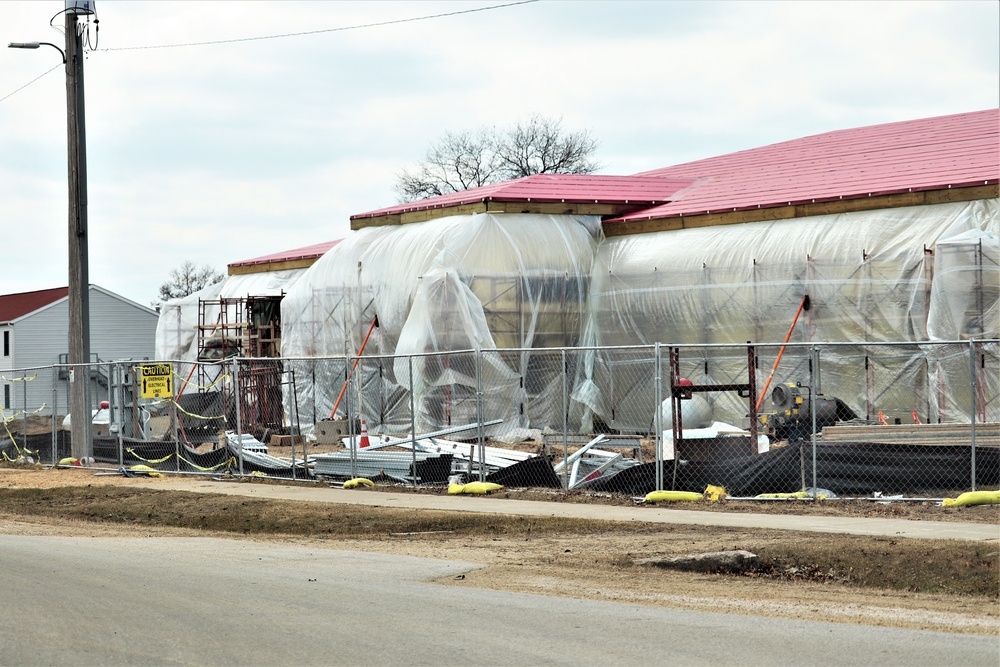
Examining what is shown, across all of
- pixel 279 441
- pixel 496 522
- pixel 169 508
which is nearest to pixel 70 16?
pixel 279 441

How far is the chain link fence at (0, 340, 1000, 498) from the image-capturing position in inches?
622

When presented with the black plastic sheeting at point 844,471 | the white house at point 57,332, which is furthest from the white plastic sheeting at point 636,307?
the white house at point 57,332

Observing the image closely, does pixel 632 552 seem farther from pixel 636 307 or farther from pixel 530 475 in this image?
pixel 636 307

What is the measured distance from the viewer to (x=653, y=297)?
29859mm

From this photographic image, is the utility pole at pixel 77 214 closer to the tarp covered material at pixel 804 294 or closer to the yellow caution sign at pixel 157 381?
the yellow caution sign at pixel 157 381

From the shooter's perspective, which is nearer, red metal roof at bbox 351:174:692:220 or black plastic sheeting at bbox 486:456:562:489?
black plastic sheeting at bbox 486:456:562:489

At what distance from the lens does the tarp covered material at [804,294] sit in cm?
2516

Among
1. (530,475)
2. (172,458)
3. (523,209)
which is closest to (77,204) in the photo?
(172,458)

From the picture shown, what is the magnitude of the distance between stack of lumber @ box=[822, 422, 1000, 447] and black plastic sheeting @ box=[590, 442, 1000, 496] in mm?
2202

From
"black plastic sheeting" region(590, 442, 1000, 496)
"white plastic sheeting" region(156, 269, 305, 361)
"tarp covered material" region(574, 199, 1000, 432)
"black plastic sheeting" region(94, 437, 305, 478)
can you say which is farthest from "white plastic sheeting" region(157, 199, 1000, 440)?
"white plastic sheeting" region(156, 269, 305, 361)

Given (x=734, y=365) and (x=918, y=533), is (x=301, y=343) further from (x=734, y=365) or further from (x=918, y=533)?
A: (x=918, y=533)

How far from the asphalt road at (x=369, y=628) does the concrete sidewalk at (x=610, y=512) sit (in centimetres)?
411

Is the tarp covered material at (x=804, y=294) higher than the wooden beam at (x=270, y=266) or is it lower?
lower

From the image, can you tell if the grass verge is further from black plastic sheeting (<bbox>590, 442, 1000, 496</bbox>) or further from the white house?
the white house
